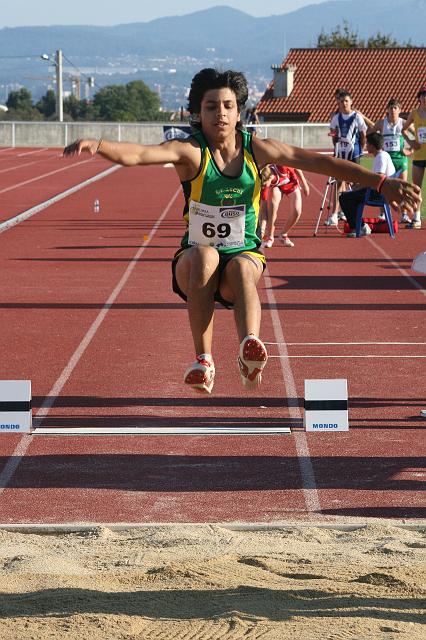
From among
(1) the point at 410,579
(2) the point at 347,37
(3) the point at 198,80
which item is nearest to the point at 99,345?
(3) the point at 198,80

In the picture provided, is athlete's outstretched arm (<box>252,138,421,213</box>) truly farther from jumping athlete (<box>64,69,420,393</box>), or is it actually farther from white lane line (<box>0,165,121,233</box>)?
white lane line (<box>0,165,121,233</box>)

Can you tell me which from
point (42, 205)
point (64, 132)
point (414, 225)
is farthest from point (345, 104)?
point (64, 132)

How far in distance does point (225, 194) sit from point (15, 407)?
160 centimetres

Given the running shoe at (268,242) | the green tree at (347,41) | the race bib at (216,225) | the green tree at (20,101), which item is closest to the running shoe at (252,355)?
the race bib at (216,225)

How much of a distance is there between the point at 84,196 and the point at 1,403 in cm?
2148

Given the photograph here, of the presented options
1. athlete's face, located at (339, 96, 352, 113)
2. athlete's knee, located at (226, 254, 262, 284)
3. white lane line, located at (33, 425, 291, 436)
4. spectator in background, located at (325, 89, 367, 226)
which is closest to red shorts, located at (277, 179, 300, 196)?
spectator in background, located at (325, 89, 367, 226)

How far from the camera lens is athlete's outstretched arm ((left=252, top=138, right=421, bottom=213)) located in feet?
18.1

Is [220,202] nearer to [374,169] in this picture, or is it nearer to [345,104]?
[374,169]

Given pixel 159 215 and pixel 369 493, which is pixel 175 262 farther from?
pixel 159 215

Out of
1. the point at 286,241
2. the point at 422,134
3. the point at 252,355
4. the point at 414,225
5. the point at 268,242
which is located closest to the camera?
the point at 252,355

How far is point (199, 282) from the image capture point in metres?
5.98

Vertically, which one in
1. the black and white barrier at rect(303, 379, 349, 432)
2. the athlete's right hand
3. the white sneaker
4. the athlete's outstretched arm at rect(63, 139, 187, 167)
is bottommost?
the white sneaker

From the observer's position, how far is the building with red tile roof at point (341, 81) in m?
70.4

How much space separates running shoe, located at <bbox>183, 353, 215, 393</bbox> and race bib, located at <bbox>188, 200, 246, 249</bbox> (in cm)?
56
